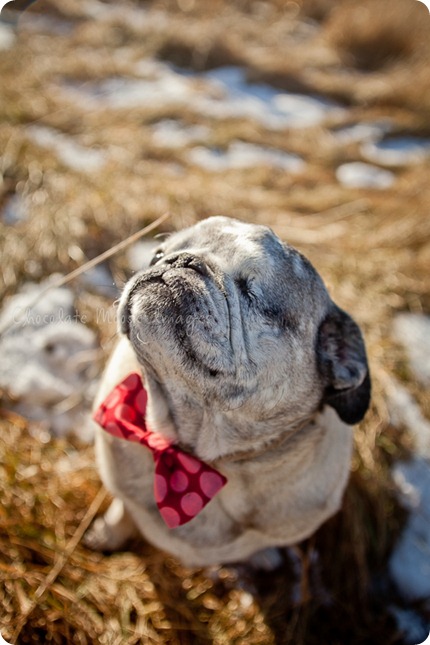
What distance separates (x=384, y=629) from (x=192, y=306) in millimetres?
2761

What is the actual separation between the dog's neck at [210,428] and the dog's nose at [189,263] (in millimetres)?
556

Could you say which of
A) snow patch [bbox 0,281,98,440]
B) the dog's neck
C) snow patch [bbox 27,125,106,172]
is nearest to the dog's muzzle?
the dog's neck

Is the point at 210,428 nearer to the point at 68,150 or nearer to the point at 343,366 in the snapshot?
the point at 343,366

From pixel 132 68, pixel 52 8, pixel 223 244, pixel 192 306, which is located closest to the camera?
pixel 192 306

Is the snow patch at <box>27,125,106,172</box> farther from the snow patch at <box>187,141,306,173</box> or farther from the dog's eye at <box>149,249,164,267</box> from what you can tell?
the dog's eye at <box>149,249,164,267</box>

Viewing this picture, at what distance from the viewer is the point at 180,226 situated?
4.63 m

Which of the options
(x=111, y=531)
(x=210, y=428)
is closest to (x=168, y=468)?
(x=210, y=428)

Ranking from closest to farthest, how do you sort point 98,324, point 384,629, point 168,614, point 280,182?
point 168,614 < point 384,629 < point 98,324 < point 280,182

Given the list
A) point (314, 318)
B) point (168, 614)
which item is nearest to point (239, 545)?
point (168, 614)

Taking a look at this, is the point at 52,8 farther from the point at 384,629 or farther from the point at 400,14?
the point at 384,629

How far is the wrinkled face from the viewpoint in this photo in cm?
182

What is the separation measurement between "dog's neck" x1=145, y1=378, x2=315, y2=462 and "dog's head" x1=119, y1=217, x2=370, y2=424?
8 centimetres

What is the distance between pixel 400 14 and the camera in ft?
31.2

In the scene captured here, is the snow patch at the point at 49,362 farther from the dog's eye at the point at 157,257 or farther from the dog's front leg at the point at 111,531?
the dog's eye at the point at 157,257
